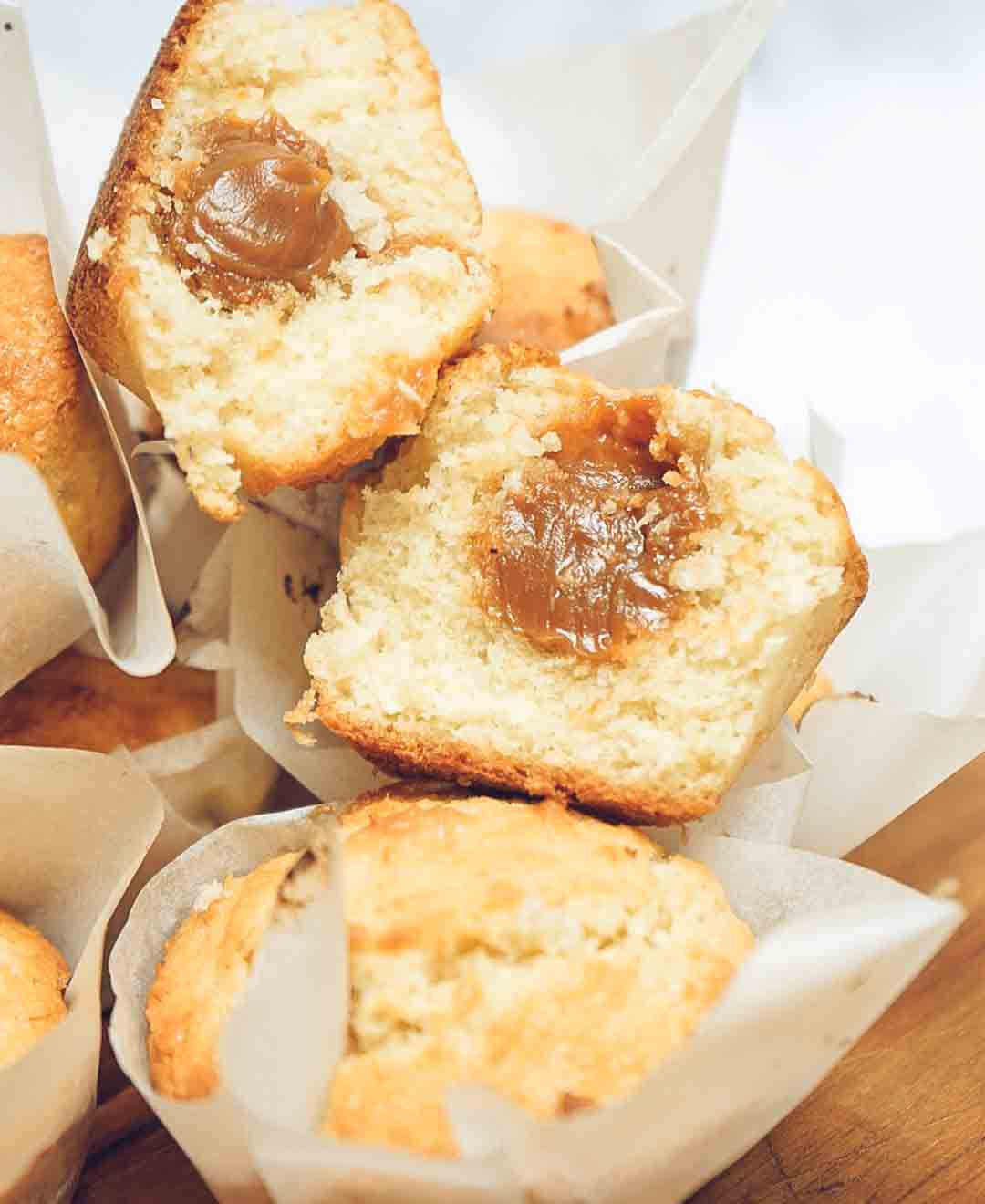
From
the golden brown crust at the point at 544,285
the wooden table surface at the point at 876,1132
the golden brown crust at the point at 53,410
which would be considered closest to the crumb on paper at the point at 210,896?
the wooden table surface at the point at 876,1132

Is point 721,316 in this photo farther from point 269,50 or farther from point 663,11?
point 269,50

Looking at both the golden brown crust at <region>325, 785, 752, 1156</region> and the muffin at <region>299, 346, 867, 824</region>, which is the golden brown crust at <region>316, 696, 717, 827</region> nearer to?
the muffin at <region>299, 346, 867, 824</region>

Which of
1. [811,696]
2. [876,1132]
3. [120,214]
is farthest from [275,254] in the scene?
[876,1132]

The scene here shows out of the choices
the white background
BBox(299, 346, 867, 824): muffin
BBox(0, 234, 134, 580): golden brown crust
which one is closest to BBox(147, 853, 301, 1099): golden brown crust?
BBox(299, 346, 867, 824): muffin

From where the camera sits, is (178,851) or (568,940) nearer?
(568,940)

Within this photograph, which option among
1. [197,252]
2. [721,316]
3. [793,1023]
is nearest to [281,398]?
[197,252]

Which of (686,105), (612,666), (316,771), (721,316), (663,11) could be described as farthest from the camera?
(663,11)

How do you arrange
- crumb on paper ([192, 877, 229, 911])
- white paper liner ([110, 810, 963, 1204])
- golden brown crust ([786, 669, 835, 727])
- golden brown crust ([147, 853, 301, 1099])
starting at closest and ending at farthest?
white paper liner ([110, 810, 963, 1204]) < golden brown crust ([147, 853, 301, 1099]) < crumb on paper ([192, 877, 229, 911]) < golden brown crust ([786, 669, 835, 727])
